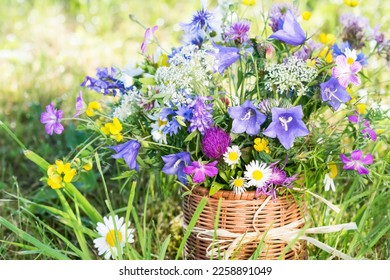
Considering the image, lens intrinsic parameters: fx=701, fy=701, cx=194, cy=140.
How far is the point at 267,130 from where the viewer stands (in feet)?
4.16

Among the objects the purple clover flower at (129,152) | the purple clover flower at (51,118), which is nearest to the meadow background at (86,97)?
the purple clover flower at (129,152)

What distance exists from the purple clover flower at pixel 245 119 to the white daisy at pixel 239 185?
93mm

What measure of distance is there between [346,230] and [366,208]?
0.21ft

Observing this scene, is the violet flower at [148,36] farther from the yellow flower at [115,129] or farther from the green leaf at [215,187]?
the green leaf at [215,187]

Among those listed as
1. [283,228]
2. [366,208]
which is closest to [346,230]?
[366,208]

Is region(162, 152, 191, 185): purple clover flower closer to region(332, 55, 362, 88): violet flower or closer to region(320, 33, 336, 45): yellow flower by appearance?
region(332, 55, 362, 88): violet flower

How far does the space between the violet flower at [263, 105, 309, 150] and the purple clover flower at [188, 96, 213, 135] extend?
0.11 meters

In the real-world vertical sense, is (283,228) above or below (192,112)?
below

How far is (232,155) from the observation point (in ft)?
4.24

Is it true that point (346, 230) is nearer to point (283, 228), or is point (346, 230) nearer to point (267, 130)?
point (283, 228)

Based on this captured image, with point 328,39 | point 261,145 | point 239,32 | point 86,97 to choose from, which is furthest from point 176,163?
point 86,97

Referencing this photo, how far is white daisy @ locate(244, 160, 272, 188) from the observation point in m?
1.30

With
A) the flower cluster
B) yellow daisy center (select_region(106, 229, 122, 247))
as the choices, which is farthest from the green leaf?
yellow daisy center (select_region(106, 229, 122, 247))

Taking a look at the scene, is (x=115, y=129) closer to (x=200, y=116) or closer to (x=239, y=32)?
(x=200, y=116)
